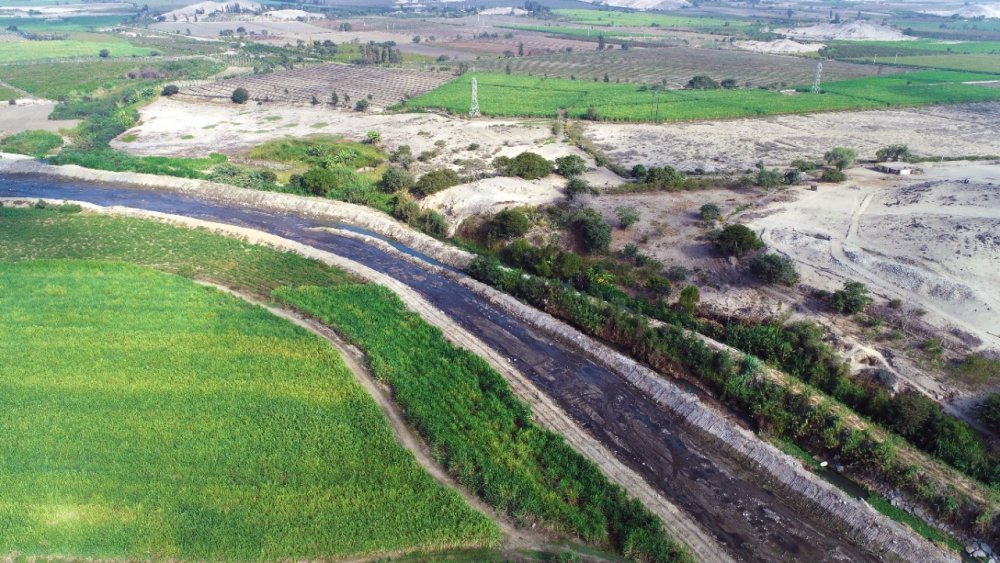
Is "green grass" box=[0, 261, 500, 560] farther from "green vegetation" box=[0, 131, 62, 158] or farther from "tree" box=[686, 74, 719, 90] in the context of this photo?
"tree" box=[686, 74, 719, 90]

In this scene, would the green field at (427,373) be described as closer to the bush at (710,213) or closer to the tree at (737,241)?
the tree at (737,241)

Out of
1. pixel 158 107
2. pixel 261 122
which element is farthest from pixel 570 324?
pixel 158 107

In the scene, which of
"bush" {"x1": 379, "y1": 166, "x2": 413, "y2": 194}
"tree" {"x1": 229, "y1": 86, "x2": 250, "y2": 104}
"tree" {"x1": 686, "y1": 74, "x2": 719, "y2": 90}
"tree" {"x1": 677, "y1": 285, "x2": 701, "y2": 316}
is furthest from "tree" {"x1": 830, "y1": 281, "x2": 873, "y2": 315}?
"tree" {"x1": 229, "y1": 86, "x2": 250, "y2": 104}

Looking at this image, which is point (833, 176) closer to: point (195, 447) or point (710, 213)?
point (710, 213)

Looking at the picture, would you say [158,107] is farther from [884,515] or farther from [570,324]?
[884,515]

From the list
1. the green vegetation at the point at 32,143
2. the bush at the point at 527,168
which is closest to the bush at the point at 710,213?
the bush at the point at 527,168
